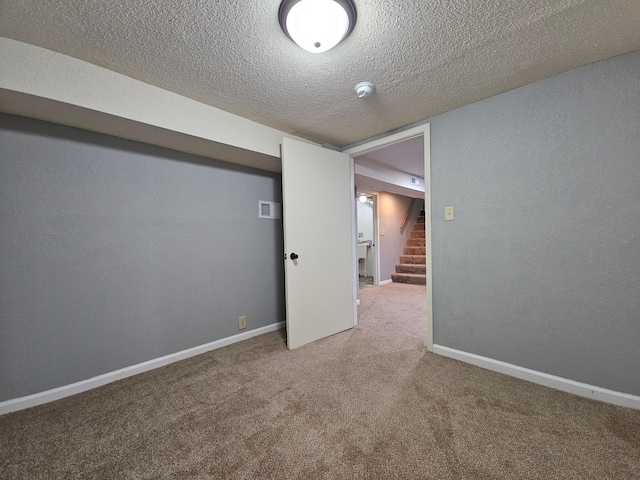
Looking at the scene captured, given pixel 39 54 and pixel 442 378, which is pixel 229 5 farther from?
pixel 442 378

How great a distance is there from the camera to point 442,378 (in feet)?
5.79

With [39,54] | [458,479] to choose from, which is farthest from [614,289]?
[39,54]

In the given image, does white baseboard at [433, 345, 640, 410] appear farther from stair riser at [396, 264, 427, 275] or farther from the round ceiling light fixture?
stair riser at [396, 264, 427, 275]

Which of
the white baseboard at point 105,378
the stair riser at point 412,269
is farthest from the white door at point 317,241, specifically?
the stair riser at point 412,269

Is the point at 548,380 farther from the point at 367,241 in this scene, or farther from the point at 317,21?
the point at 367,241

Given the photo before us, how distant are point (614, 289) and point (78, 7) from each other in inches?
126

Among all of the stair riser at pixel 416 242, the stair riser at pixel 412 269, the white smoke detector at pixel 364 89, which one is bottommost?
the stair riser at pixel 412 269

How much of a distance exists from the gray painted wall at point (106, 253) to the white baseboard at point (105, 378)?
0.04 metres

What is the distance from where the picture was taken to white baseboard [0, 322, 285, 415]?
1497mm

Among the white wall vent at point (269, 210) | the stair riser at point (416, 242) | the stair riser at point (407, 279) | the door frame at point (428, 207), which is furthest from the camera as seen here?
the stair riser at point (416, 242)

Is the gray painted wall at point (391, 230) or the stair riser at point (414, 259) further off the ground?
the gray painted wall at point (391, 230)

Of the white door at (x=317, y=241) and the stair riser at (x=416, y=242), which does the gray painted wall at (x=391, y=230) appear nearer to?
the stair riser at (x=416, y=242)

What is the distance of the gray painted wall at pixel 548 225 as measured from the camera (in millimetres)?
1430

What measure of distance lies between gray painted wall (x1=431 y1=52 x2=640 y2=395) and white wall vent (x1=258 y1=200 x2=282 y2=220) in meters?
1.68
